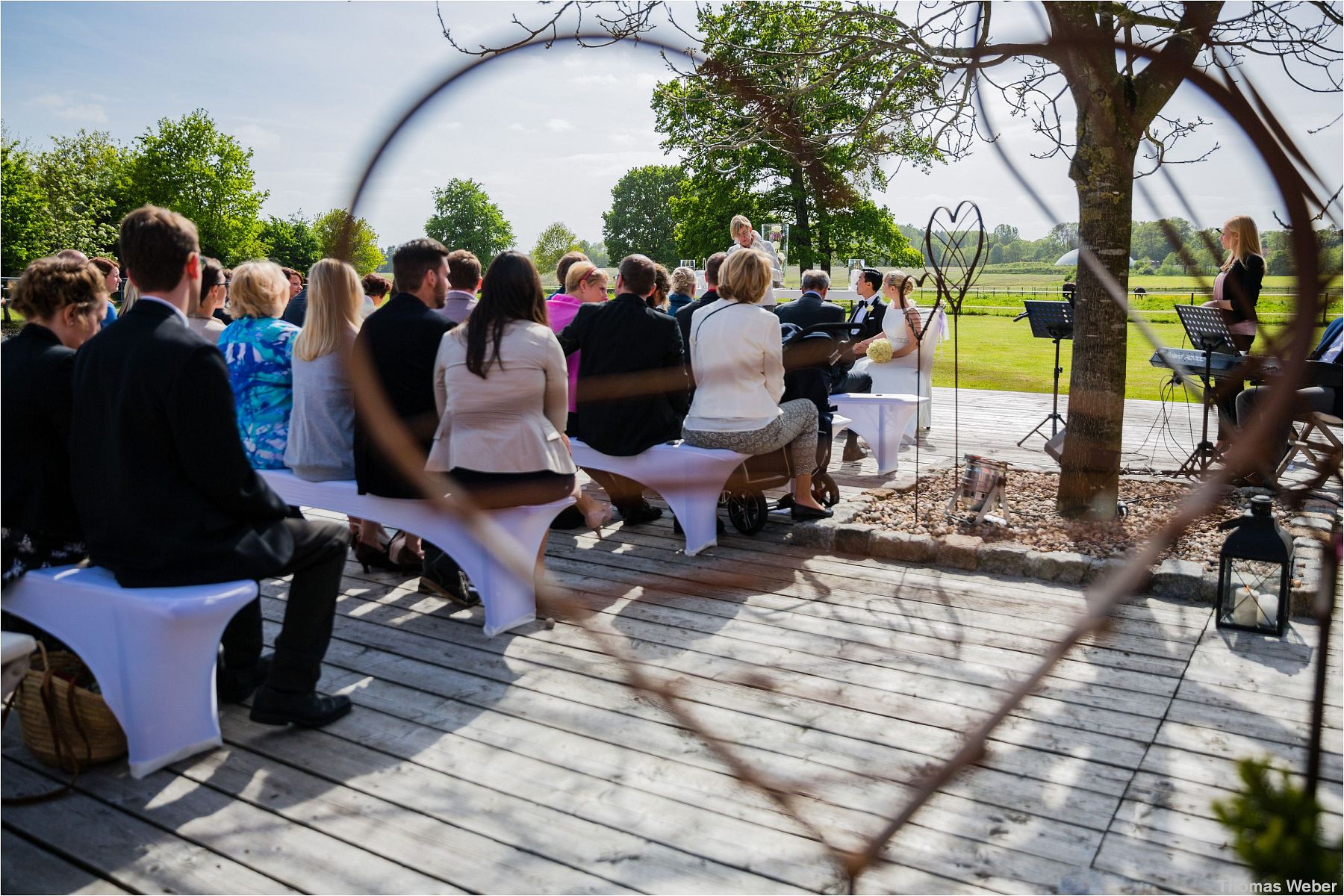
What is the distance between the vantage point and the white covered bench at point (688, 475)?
4.62 meters

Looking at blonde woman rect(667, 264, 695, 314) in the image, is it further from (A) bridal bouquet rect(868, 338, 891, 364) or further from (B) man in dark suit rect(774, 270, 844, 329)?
(A) bridal bouquet rect(868, 338, 891, 364)

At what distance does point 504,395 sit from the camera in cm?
354

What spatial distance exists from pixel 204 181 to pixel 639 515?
44.7 m

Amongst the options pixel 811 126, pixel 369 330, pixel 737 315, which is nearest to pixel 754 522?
pixel 737 315

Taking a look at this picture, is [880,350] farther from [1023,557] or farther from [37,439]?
[37,439]

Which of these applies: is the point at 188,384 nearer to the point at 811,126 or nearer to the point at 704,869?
the point at 704,869

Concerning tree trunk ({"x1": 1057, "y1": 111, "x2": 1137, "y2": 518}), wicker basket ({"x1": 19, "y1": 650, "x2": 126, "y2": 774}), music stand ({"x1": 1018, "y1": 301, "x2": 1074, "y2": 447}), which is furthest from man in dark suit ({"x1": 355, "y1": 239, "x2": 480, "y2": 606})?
music stand ({"x1": 1018, "y1": 301, "x2": 1074, "y2": 447})

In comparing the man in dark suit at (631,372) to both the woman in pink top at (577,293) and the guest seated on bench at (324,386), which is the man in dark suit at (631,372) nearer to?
the woman in pink top at (577,293)

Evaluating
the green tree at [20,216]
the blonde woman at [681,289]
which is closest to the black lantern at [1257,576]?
the blonde woman at [681,289]

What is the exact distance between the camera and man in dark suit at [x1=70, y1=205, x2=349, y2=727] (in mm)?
2488

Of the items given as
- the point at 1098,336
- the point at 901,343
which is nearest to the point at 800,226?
the point at 901,343

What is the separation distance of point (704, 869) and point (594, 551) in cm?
264

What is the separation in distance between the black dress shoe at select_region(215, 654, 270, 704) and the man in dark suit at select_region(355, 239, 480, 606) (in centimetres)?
90

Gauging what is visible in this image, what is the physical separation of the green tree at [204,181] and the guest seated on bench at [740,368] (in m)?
43.0
